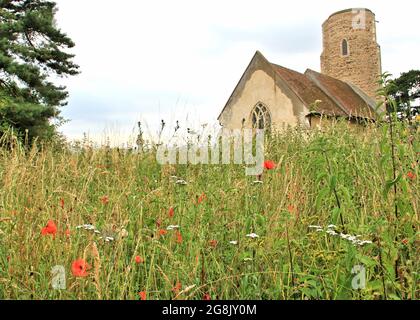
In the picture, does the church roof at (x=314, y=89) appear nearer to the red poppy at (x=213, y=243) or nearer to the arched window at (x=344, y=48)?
the arched window at (x=344, y=48)

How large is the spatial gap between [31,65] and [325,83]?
1932cm

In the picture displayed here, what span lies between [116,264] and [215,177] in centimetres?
216

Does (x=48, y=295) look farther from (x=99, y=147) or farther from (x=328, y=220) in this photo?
(x=99, y=147)

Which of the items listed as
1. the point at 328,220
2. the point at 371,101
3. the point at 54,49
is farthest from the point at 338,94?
the point at 328,220

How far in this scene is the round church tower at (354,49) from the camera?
3206 centimetres

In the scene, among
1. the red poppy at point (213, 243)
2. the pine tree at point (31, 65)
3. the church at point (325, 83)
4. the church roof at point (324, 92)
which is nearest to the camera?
the red poppy at point (213, 243)

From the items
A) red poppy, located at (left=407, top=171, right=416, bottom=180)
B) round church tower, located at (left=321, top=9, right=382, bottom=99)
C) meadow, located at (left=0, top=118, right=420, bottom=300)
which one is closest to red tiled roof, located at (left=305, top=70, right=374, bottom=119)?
round church tower, located at (left=321, top=9, right=382, bottom=99)

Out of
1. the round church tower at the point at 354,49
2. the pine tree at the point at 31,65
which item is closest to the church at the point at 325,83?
the round church tower at the point at 354,49

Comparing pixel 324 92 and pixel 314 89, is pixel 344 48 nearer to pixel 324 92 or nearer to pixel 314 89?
pixel 324 92

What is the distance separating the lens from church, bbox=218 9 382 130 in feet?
67.4

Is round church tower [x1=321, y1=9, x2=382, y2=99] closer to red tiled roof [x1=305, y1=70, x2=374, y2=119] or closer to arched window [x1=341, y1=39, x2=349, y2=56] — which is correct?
arched window [x1=341, y1=39, x2=349, y2=56]

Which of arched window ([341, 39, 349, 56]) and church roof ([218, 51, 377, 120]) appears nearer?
church roof ([218, 51, 377, 120])

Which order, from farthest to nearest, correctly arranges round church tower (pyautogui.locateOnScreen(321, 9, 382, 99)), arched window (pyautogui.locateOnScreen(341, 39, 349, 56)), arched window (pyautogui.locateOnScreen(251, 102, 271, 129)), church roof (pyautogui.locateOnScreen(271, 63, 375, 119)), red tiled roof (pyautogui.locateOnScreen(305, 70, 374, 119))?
arched window (pyautogui.locateOnScreen(341, 39, 349, 56))
round church tower (pyautogui.locateOnScreen(321, 9, 382, 99))
red tiled roof (pyautogui.locateOnScreen(305, 70, 374, 119))
church roof (pyautogui.locateOnScreen(271, 63, 375, 119))
arched window (pyautogui.locateOnScreen(251, 102, 271, 129))

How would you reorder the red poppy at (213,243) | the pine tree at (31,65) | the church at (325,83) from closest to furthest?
the red poppy at (213,243)
the pine tree at (31,65)
the church at (325,83)
